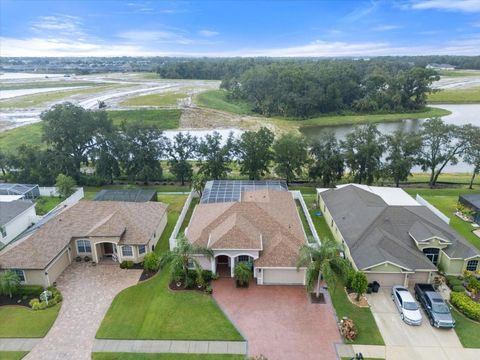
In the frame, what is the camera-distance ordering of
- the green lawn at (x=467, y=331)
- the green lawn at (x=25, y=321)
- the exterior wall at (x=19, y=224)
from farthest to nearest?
1. the exterior wall at (x=19, y=224)
2. the green lawn at (x=25, y=321)
3. the green lawn at (x=467, y=331)

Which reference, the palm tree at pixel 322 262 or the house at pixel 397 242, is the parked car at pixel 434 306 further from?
the palm tree at pixel 322 262

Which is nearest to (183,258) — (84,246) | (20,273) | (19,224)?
(84,246)

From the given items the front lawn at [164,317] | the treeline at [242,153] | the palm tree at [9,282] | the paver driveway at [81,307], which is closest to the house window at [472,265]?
the treeline at [242,153]

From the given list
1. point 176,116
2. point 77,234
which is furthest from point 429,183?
point 176,116

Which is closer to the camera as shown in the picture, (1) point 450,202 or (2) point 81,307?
(2) point 81,307

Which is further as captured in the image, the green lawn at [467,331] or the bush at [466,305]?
the bush at [466,305]

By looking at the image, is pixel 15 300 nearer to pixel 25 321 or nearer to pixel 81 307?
pixel 25 321

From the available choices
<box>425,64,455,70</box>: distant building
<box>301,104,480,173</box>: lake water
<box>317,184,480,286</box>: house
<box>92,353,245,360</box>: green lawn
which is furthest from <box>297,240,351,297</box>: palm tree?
<box>425,64,455,70</box>: distant building
